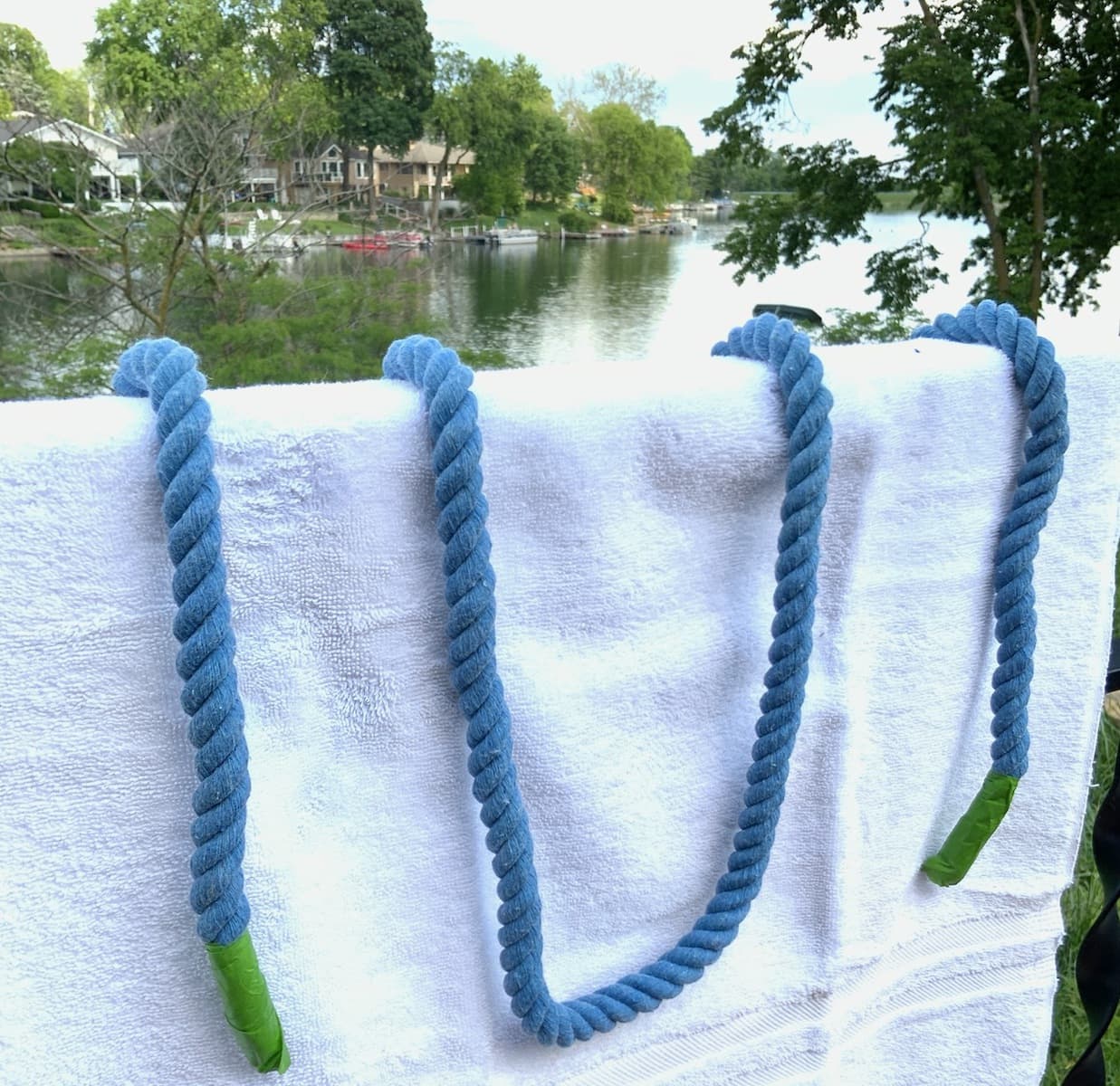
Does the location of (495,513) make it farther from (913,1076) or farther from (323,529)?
(913,1076)

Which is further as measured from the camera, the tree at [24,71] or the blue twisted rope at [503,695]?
the tree at [24,71]

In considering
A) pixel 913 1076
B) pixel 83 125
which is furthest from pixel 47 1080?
pixel 83 125

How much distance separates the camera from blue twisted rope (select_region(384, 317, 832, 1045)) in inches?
16.2

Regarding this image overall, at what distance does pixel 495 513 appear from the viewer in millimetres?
452

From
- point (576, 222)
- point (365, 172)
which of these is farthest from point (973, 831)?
point (576, 222)

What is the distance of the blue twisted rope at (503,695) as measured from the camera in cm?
41

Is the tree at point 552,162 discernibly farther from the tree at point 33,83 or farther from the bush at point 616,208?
the tree at point 33,83

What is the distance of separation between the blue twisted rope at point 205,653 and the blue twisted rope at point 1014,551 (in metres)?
0.41

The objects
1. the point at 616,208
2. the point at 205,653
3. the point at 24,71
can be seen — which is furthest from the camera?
the point at 616,208

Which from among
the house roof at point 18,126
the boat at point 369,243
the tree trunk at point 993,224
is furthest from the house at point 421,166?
the tree trunk at point 993,224

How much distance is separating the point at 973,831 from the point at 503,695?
33 cm

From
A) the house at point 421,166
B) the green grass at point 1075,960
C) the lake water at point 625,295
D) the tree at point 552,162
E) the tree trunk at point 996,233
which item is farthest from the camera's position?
the tree at point 552,162

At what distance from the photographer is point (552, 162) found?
60.9ft

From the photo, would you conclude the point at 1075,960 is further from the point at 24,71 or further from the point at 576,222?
the point at 576,222
